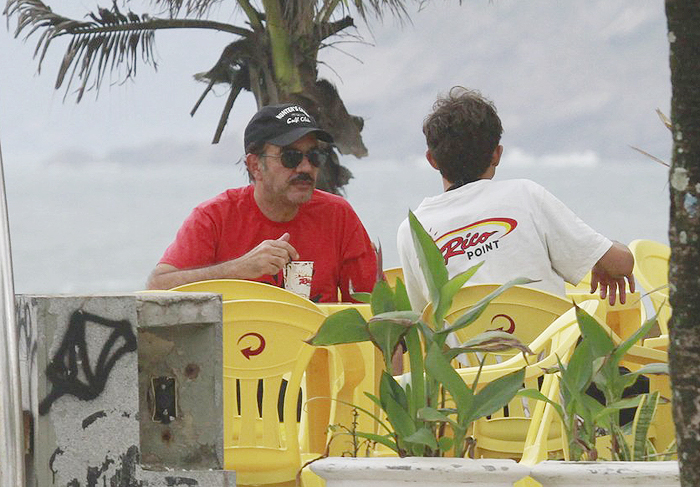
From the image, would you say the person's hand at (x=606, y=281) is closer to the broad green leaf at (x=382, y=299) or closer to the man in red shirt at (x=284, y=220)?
the man in red shirt at (x=284, y=220)

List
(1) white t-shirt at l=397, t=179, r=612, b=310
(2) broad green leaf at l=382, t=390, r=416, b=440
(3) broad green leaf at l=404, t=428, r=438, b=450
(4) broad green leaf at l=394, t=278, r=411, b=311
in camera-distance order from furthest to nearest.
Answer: (1) white t-shirt at l=397, t=179, r=612, b=310 < (4) broad green leaf at l=394, t=278, r=411, b=311 < (2) broad green leaf at l=382, t=390, r=416, b=440 < (3) broad green leaf at l=404, t=428, r=438, b=450

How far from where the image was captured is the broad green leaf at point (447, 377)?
2.52 metres

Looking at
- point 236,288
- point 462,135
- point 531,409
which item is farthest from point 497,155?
Result: point 236,288

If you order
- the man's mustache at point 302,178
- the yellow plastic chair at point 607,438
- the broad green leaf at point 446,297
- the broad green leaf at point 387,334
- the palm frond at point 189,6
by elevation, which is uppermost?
the palm frond at point 189,6

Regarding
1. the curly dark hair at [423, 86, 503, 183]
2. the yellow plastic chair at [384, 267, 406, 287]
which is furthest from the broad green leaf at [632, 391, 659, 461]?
the yellow plastic chair at [384, 267, 406, 287]

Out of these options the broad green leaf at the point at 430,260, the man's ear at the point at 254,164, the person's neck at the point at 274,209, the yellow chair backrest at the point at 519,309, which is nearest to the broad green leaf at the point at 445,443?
the broad green leaf at the point at 430,260

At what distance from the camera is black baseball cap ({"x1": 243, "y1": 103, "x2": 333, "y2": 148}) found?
532 centimetres

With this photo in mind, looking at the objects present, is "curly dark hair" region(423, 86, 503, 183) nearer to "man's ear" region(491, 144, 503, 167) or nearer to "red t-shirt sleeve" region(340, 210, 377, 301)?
"man's ear" region(491, 144, 503, 167)

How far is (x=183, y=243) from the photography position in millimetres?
5211

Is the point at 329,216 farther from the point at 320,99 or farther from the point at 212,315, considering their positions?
the point at 320,99

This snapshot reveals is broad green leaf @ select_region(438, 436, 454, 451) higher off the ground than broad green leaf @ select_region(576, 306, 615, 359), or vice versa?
broad green leaf @ select_region(576, 306, 615, 359)

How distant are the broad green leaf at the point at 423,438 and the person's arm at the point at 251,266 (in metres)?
2.25

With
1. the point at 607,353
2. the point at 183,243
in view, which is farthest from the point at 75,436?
the point at 183,243

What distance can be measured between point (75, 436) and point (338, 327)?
647 mm
